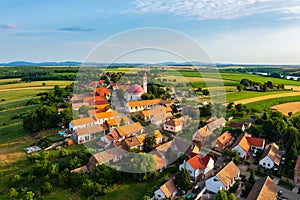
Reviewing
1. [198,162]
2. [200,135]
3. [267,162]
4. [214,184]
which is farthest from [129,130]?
[267,162]

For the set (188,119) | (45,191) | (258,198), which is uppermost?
(188,119)

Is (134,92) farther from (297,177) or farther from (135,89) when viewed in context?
(297,177)

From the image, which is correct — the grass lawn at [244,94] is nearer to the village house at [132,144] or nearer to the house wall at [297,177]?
the house wall at [297,177]

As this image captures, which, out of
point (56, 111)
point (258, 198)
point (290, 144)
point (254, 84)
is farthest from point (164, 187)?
point (254, 84)

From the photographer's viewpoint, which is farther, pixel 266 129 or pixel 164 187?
pixel 266 129

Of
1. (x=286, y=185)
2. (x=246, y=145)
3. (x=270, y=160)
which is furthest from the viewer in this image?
(x=246, y=145)

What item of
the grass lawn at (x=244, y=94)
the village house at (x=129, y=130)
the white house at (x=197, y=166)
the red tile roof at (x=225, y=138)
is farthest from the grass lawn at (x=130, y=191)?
the grass lawn at (x=244, y=94)

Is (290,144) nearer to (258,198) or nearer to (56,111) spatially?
(258,198)
